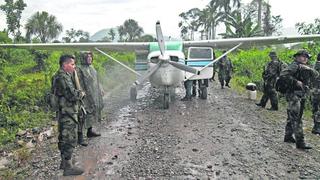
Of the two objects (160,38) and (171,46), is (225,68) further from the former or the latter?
(160,38)

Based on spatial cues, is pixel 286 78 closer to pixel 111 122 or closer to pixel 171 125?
pixel 171 125

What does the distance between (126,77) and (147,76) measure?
11.3 meters

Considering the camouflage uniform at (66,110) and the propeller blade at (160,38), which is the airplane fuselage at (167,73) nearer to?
the propeller blade at (160,38)

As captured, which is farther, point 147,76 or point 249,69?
point 249,69

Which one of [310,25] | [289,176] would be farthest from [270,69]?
[310,25]

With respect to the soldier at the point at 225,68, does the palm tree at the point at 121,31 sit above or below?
above

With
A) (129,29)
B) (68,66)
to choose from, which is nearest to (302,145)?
(68,66)

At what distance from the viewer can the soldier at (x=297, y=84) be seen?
233 inches

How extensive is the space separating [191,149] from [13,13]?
97.0 feet

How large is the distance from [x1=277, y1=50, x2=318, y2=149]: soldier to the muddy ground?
16.1 inches

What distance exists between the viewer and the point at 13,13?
3098 centimetres

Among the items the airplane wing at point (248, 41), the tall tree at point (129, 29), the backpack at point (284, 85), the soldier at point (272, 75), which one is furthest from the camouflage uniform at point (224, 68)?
the tall tree at point (129, 29)

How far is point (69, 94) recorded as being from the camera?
4930mm

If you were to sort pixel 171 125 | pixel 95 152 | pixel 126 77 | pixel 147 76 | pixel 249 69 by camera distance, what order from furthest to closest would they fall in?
1. pixel 126 77
2. pixel 249 69
3. pixel 147 76
4. pixel 171 125
5. pixel 95 152
